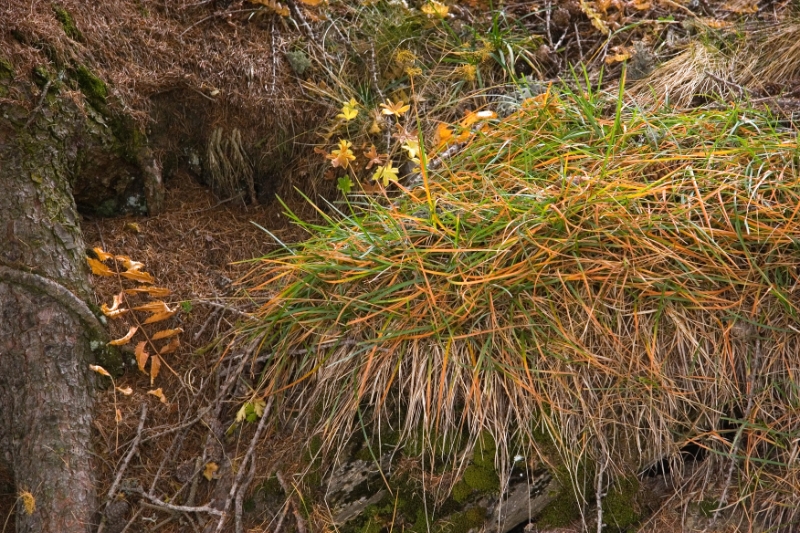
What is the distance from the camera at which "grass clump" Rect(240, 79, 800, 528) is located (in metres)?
2.25

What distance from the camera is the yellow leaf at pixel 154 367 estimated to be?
2.66 metres

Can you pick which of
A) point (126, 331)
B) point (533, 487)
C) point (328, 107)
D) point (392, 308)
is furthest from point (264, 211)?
point (533, 487)

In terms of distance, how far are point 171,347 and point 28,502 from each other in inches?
26.9

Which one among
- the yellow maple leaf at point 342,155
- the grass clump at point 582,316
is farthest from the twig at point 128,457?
the yellow maple leaf at point 342,155

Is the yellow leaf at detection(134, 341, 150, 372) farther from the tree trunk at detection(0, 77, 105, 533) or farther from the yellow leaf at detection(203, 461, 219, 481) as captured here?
the yellow leaf at detection(203, 461, 219, 481)

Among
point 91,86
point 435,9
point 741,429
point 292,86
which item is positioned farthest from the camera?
point 435,9

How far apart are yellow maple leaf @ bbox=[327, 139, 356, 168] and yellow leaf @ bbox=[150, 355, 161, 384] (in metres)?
1.04

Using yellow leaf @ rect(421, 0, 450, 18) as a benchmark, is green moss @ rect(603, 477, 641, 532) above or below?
below

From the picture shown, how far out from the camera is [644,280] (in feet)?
7.41

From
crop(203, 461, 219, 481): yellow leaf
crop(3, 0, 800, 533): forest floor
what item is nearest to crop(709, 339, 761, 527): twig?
crop(3, 0, 800, 533): forest floor

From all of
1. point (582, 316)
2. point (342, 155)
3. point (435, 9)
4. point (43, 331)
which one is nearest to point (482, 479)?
point (582, 316)

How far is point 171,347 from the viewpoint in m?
2.72

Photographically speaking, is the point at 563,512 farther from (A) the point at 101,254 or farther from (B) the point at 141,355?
(A) the point at 101,254

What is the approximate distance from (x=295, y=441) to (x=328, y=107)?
158 centimetres
